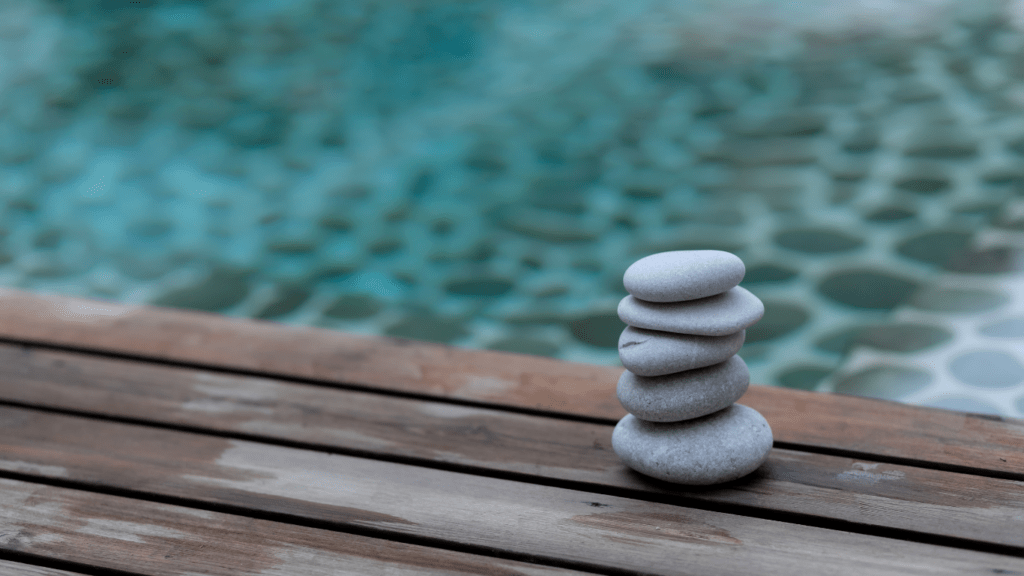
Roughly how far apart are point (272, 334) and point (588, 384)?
2.30 ft

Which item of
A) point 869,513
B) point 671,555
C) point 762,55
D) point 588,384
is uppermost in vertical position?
point 762,55

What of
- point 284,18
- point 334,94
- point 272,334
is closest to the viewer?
point 272,334

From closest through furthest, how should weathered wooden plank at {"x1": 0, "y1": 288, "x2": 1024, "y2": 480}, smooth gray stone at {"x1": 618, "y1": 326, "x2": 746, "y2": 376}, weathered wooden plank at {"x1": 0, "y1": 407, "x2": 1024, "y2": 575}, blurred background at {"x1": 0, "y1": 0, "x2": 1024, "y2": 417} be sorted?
weathered wooden plank at {"x1": 0, "y1": 407, "x2": 1024, "y2": 575} → smooth gray stone at {"x1": 618, "y1": 326, "x2": 746, "y2": 376} → weathered wooden plank at {"x1": 0, "y1": 288, "x2": 1024, "y2": 480} → blurred background at {"x1": 0, "y1": 0, "x2": 1024, "y2": 417}

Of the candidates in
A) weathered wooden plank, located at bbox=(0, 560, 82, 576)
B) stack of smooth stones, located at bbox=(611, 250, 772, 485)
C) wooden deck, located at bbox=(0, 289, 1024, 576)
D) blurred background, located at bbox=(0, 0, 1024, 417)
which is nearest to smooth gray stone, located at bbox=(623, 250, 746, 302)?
stack of smooth stones, located at bbox=(611, 250, 772, 485)

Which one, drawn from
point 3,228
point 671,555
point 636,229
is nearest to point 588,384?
point 671,555

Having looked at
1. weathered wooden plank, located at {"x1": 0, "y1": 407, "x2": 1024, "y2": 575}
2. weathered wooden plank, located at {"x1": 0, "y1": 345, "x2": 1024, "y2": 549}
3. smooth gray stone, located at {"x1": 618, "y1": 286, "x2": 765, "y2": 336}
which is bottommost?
weathered wooden plank, located at {"x1": 0, "y1": 407, "x2": 1024, "y2": 575}

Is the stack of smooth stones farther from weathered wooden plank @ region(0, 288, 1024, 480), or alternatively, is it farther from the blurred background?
the blurred background

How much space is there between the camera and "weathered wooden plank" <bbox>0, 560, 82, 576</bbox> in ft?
3.66

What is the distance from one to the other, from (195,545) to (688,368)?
77 cm

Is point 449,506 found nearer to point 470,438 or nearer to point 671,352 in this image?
point 470,438

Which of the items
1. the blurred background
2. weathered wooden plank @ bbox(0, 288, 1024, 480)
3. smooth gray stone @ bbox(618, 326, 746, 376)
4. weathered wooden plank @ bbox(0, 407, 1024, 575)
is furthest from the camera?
the blurred background

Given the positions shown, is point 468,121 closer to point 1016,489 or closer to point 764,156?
point 764,156

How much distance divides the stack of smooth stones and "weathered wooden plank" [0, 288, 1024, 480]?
17cm

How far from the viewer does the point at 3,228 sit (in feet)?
11.4
